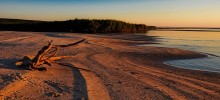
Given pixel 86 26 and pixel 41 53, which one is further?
pixel 86 26

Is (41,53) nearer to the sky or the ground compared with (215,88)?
nearer to the sky

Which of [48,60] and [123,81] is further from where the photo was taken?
[48,60]

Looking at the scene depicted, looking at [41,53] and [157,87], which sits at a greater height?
[41,53]

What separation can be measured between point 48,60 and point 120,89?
3.60m

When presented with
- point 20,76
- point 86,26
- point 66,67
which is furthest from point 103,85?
point 86,26

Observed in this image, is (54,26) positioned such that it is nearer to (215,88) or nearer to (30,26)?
(30,26)

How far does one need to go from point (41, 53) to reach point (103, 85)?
2.68m

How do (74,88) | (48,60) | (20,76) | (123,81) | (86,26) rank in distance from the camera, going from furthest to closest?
(86,26) < (48,60) < (123,81) < (20,76) < (74,88)

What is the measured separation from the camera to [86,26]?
50031mm

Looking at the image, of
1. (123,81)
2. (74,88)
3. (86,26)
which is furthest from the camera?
(86,26)

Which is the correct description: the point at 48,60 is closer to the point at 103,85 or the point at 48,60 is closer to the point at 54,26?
the point at 103,85

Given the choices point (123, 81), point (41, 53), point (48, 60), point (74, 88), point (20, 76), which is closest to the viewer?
point (74, 88)

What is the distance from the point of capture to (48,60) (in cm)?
1057

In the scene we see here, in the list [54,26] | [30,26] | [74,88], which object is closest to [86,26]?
[54,26]
